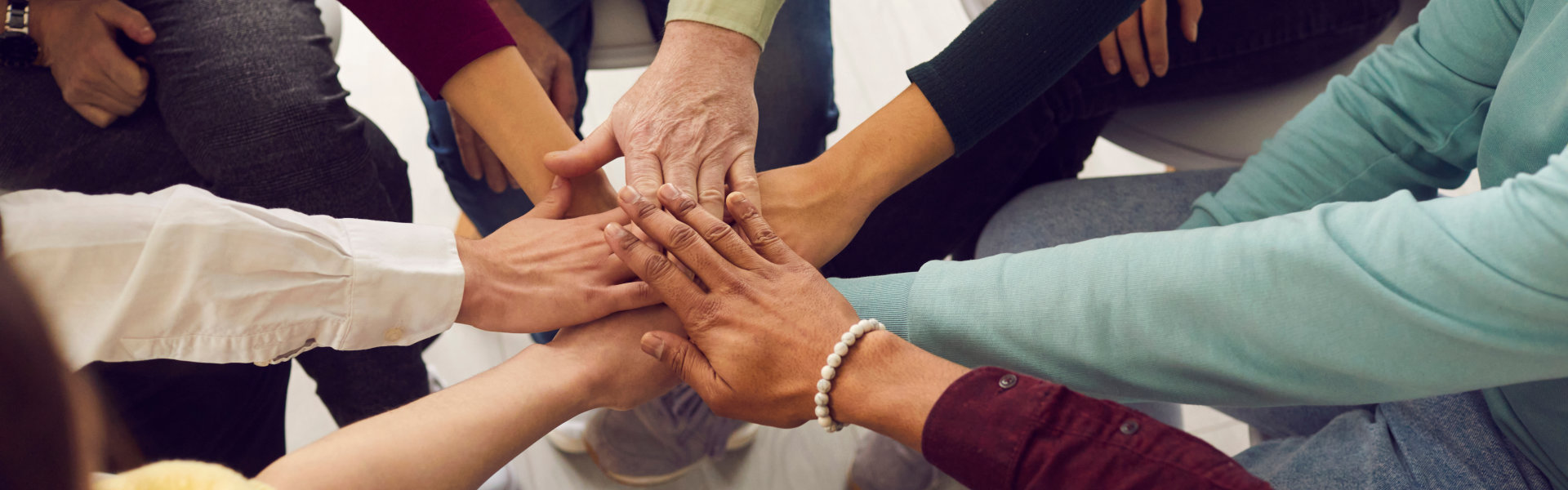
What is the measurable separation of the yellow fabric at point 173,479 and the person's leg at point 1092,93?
757 millimetres

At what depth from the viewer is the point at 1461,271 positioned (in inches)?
22.4

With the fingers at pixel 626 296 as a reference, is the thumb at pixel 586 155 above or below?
A: above

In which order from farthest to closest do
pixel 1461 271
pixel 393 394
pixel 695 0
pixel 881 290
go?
1. pixel 393 394
2. pixel 695 0
3. pixel 881 290
4. pixel 1461 271

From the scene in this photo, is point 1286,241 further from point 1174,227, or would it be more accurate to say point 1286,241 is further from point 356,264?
point 356,264

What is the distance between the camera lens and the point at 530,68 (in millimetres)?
1146

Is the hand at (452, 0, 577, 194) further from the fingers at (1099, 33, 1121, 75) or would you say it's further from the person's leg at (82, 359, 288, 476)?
the fingers at (1099, 33, 1121, 75)

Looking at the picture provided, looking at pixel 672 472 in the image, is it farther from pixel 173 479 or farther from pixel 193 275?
pixel 173 479

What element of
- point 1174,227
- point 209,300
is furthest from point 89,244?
point 1174,227

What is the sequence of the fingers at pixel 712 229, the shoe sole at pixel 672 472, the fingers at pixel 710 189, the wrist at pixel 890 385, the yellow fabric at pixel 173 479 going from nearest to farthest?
the yellow fabric at pixel 173 479 → the wrist at pixel 890 385 → the fingers at pixel 712 229 → the fingers at pixel 710 189 → the shoe sole at pixel 672 472

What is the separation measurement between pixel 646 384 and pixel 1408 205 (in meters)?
0.68

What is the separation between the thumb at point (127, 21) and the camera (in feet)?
3.27

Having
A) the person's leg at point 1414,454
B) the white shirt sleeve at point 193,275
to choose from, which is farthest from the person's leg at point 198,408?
the person's leg at point 1414,454

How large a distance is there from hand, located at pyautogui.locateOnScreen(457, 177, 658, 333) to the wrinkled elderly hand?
0.28 ft

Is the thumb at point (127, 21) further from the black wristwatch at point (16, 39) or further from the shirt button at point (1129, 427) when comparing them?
the shirt button at point (1129, 427)
